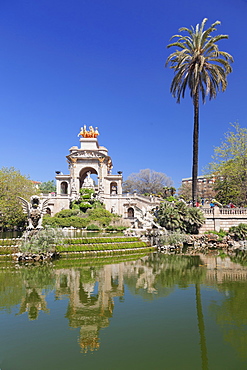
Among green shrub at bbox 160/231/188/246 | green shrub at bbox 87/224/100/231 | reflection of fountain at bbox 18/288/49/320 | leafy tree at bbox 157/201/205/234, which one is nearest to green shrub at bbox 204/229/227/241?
leafy tree at bbox 157/201/205/234

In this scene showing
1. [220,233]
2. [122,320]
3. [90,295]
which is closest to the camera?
[122,320]

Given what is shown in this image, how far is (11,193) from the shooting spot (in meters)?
31.6

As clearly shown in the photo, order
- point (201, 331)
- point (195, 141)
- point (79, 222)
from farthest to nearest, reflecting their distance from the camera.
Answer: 1. point (79, 222)
2. point (195, 141)
3. point (201, 331)

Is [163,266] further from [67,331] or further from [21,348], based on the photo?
[21,348]

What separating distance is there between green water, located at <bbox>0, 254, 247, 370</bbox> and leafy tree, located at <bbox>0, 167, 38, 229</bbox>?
20.3 m

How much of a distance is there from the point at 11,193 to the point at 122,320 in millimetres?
28571

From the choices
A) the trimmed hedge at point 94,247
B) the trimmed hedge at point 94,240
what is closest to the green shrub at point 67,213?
the trimmed hedge at point 94,240

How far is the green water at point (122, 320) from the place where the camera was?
5.00 meters

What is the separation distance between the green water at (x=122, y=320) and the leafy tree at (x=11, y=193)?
20.3 meters

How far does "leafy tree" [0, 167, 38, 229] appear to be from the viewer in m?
30.7

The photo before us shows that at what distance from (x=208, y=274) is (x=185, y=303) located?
4309 millimetres

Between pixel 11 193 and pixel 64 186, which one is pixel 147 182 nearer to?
pixel 64 186

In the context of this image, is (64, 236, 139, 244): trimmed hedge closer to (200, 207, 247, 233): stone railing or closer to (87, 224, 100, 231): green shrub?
(200, 207, 247, 233): stone railing

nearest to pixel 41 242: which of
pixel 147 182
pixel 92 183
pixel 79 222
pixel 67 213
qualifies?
pixel 79 222
